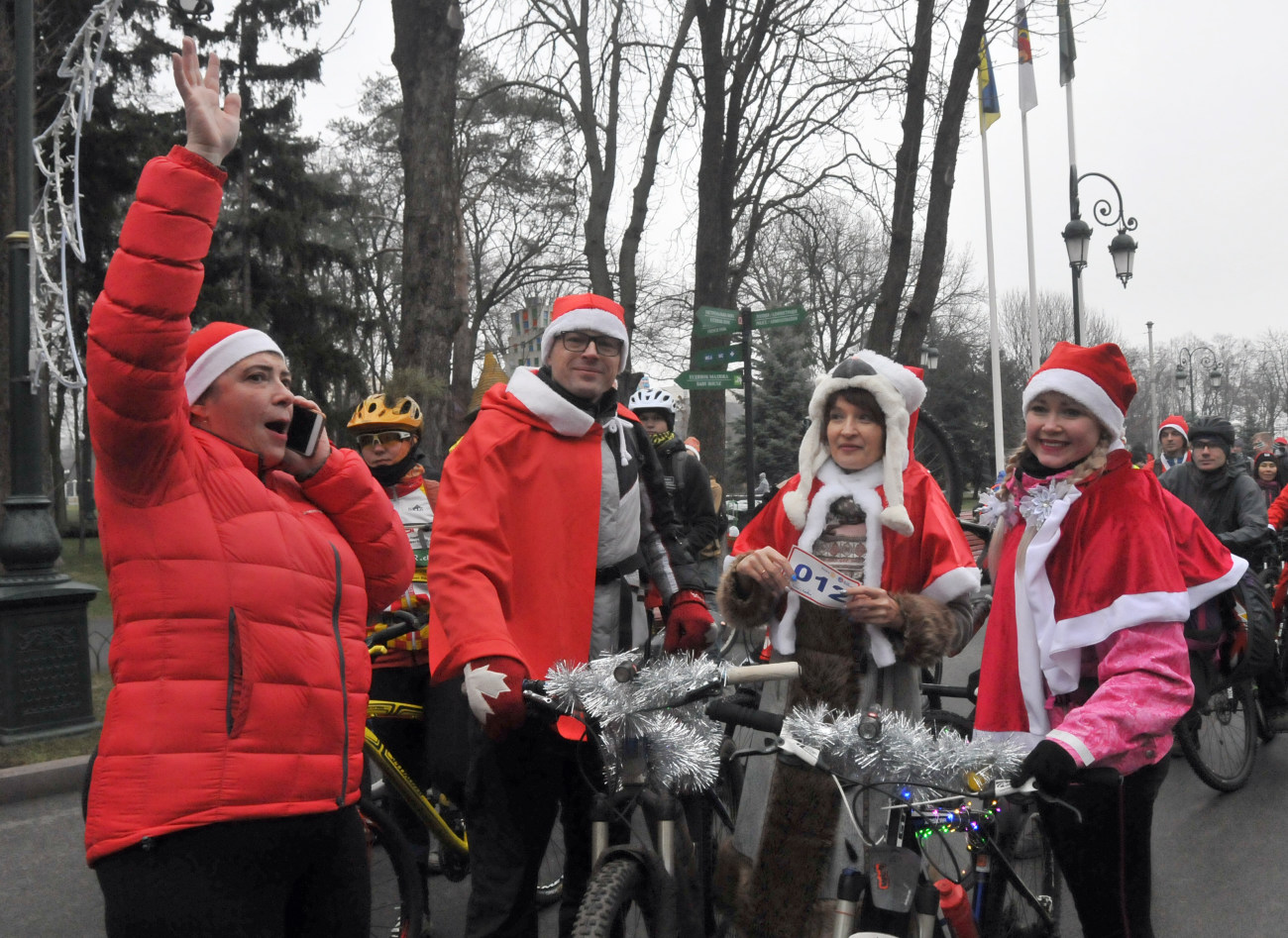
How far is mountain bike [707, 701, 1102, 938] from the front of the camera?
2.18m

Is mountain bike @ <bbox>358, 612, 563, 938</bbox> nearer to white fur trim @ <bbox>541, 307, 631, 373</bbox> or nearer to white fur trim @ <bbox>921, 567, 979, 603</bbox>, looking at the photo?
white fur trim @ <bbox>541, 307, 631, 373</bbox>

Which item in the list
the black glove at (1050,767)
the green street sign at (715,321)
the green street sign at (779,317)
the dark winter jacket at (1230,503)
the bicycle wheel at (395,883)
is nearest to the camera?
the black glove at (1050,767)

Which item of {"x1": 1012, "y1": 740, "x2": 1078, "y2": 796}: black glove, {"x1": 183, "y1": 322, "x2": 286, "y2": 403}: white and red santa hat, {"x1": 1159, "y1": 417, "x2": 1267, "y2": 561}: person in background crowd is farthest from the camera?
{"x1": 1159, "y1": 417, "x2": 1267, "y2": 561}: person in background crowd

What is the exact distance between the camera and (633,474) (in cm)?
319

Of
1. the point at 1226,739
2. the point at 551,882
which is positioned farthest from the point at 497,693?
the point at 1226,739

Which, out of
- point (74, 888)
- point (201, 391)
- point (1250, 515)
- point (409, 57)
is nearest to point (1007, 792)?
point (201, 391)

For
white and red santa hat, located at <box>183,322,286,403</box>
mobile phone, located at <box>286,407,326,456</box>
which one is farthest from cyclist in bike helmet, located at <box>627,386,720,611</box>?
white and red santa hat, located at <box>183,322,286,403</box>

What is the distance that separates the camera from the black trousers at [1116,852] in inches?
98.1

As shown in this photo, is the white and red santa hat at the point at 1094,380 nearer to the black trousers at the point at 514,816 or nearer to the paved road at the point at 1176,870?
the black trousers at the point at 514,816

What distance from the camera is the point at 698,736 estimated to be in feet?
9.30

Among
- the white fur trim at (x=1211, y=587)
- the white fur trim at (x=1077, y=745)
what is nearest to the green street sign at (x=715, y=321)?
the white fur trim at (x=1211, y=587)

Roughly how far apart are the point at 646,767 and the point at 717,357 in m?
8.96

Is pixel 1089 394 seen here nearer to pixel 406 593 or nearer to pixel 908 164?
pixel 406 593

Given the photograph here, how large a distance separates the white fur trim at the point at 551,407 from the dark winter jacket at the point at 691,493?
372cm
